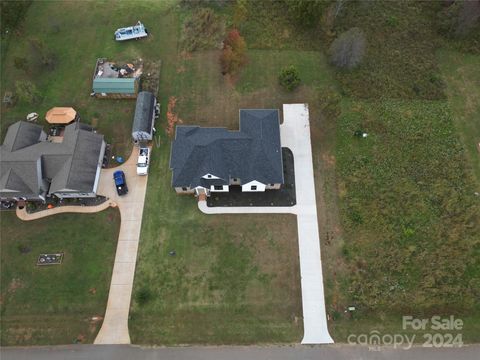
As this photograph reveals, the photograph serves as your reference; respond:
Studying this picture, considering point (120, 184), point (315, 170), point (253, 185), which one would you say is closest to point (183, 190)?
point (120, 184)

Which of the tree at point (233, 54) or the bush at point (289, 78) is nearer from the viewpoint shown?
the bush at point (289, 78)

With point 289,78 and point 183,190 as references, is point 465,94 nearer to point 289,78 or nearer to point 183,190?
point 289,78

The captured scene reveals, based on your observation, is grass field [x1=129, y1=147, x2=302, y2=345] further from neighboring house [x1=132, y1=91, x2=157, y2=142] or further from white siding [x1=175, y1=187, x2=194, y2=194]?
neighboring house [x1=132, y1=91, x2=157, y2=142]

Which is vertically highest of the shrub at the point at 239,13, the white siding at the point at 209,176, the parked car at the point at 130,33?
the shrub at the point at 239,13

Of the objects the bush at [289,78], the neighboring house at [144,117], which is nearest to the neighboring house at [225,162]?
the neighboring house at [144,117]

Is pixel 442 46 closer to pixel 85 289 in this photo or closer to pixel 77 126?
pixel 77 126

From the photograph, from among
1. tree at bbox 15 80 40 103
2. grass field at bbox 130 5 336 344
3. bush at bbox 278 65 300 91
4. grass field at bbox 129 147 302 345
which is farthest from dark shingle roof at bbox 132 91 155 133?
bush at bbox 278 65 300 91

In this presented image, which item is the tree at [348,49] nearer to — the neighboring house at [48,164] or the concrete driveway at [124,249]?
the concrete driveway at [124,249]

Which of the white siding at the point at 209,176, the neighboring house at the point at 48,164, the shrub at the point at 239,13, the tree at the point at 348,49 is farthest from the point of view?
the shrub at the point at 239,13
